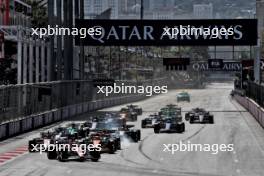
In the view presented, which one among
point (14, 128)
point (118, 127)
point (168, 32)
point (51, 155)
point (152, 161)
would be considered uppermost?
point (168, 32)

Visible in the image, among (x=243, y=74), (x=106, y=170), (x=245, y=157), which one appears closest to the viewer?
(x=106, y=170)

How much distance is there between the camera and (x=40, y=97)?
192 ft

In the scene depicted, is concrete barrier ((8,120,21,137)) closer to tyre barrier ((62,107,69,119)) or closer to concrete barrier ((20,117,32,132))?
concrete barrier ((20,117,32,132))

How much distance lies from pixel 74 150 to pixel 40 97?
93.3 ft

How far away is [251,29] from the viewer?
63.6 m

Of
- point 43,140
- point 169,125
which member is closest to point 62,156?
point 43,140

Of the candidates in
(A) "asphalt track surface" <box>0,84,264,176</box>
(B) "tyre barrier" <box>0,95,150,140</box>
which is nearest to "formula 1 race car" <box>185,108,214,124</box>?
(A) "asphalt track surface" <box>0,84,264,176</box>

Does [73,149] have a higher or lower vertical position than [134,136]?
higher

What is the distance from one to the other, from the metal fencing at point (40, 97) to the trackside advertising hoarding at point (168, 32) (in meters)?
6.00

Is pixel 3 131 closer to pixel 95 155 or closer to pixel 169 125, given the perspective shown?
pixel 169 125

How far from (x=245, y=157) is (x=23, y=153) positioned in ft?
35.8

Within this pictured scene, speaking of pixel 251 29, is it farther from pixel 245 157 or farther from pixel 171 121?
pixel 245 157

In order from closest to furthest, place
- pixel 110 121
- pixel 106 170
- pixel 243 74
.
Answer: pixel 106 170
pixel 110 121
pixel 243 74

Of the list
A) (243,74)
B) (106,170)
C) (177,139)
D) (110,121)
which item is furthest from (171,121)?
(243,74)
